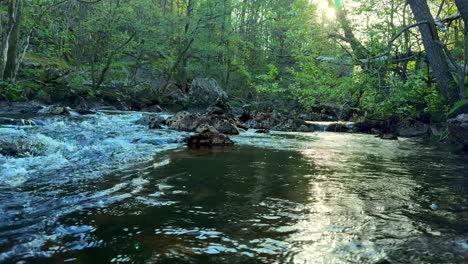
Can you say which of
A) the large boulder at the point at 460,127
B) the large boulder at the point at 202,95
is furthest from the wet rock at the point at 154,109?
the large boulder at the point at 460,127

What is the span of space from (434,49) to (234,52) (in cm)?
2516

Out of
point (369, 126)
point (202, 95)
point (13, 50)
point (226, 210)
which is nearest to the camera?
point (226, 210)

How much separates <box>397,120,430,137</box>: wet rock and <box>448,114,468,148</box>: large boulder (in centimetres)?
542

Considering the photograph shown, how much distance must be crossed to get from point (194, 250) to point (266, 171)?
12.4 ft

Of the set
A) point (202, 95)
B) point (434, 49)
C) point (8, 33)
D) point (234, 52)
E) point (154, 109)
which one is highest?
point (234, 52)

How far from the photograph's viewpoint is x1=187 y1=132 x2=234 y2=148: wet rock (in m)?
9.98

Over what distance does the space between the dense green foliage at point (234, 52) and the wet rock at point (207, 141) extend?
462 cm

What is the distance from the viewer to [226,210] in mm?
3988

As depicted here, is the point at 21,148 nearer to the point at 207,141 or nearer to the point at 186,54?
the point at 207,141

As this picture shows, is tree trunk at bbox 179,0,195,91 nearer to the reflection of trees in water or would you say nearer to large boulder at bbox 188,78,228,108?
large boulder at bbox 188,78,228,108

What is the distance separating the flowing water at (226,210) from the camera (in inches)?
112

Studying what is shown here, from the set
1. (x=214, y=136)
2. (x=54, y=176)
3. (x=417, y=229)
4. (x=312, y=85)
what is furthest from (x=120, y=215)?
(x=312, y=85)

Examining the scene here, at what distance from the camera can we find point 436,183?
5688mm

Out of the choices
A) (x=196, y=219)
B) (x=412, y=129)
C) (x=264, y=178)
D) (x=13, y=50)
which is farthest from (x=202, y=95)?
(x=196, y=219)
